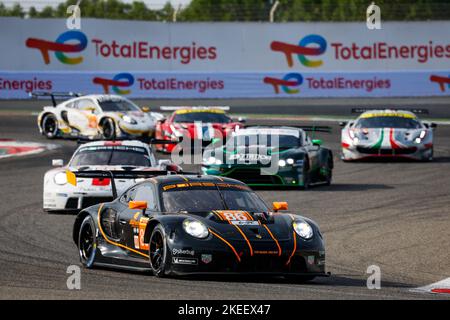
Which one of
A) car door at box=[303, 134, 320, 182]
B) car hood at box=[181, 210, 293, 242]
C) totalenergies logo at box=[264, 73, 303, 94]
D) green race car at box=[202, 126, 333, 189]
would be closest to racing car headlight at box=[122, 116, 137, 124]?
green race car at box=[202, 126, 333, 189]

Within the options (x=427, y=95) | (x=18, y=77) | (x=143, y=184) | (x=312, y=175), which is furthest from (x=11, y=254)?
(x=427, y=95)

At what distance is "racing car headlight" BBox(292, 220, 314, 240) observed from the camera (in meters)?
11.5

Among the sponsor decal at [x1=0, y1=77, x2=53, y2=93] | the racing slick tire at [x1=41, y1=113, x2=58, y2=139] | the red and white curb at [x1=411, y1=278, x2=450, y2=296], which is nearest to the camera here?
the red and white curb at [x1=411, y1=278, x2=450, y2=296]

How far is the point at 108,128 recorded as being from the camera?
29703 millimetres

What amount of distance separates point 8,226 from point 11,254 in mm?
2909

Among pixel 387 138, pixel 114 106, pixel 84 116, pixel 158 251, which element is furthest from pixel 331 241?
pixel 84 116

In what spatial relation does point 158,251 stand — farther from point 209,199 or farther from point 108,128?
point 108,128

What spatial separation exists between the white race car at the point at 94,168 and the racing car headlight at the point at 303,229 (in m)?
6.03

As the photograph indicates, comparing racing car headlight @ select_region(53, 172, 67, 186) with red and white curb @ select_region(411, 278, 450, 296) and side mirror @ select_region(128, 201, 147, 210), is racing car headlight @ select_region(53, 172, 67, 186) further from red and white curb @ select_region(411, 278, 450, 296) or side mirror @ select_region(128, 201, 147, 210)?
red and white curb @ select_region(411, 278, 450, 296)

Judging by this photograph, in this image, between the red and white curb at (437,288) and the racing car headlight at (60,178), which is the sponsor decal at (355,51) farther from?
the red and white curb at (437,288)

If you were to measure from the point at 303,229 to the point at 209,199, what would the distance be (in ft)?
3.40

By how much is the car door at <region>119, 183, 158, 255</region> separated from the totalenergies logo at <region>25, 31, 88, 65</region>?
93.3 ft

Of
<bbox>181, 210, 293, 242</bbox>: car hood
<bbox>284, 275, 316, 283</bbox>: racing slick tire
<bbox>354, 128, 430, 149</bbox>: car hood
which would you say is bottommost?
<bbox>354, 128, 430, 149</bbox>: car hood
